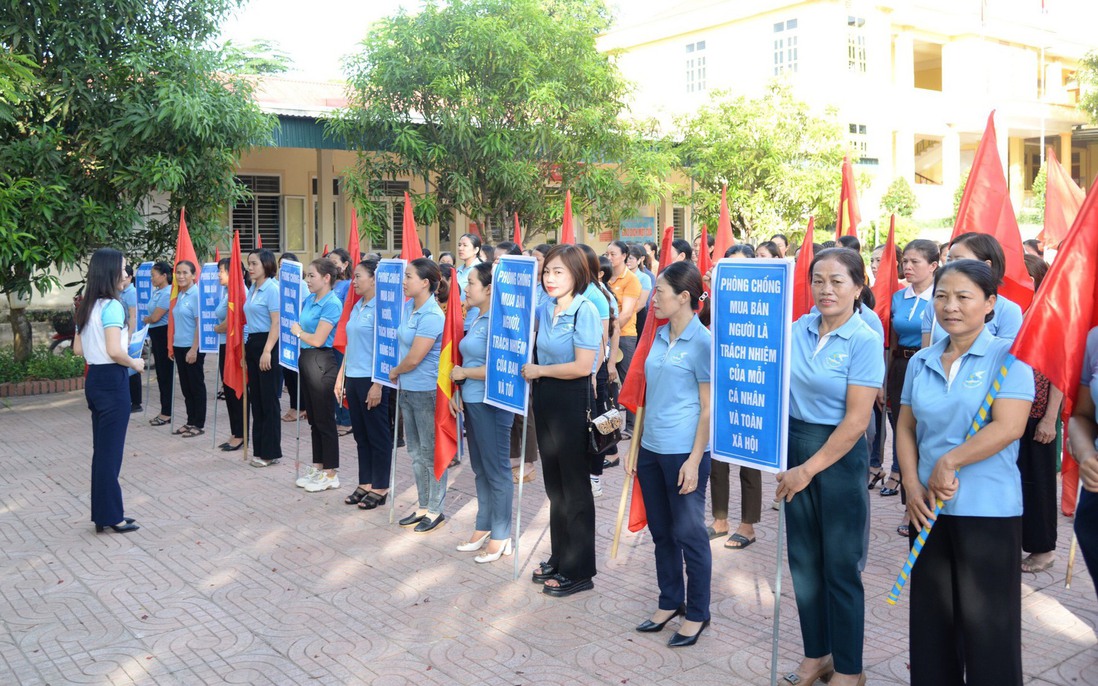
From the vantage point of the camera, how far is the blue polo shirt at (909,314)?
22.4 ft

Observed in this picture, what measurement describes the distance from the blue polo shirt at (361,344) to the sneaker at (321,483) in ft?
3.76

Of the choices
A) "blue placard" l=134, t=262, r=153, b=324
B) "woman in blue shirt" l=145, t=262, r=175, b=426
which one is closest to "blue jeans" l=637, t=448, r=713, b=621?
"woman in blue shirt" l=145, t=262, r=175, b=426

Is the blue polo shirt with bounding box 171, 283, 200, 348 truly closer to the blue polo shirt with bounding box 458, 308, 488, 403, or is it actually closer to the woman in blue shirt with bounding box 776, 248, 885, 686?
the blue polo shirt with bounding box 458, 308, 488, 403

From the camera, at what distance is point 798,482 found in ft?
13.5

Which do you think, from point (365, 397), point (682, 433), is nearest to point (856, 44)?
point (365, 397)

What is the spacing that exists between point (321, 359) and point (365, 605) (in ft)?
9.55

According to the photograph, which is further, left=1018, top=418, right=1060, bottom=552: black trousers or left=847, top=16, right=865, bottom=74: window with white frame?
left=847, top=16, right=865, bottom=74: window with white frame

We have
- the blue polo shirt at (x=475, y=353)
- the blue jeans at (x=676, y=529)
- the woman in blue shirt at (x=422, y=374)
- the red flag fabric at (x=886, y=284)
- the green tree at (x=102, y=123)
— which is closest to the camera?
the blue jeans at (x=676, y=529)

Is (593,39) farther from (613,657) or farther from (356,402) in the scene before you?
(613,657)

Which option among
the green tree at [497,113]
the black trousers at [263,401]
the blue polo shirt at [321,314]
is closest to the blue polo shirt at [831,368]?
the blue polo shirt at [321,314]

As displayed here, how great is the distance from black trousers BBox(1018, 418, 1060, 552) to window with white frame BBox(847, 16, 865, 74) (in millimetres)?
25297

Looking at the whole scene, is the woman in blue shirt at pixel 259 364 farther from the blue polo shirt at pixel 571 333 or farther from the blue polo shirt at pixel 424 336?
the blue polo shirt at pixel 571 333

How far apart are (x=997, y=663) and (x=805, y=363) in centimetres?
136

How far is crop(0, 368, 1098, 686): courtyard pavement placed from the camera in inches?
185
